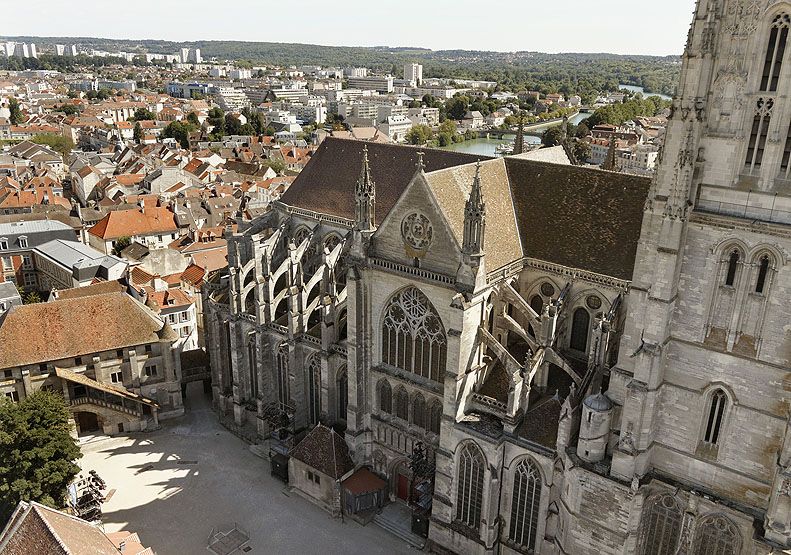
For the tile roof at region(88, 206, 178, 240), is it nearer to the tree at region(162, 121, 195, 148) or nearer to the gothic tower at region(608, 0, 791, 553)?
the gothic tower at region(608, 0, 791, 553)

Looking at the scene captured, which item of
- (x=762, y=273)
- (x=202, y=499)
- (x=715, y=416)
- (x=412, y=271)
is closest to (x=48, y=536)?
(x=202, y=499)

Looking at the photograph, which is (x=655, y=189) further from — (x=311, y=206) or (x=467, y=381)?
(x=311, y=206)

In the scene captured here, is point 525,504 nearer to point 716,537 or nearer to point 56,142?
point 716,537

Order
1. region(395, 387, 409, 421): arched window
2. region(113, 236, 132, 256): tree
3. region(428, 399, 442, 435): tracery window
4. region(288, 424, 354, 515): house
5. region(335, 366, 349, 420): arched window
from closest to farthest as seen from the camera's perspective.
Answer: region(428, 399, 442, 435): tracery window
region(395, 387, 409, 421): arched window
region(288, 424, 354, 515): house
region(335, 366, 349, 420): arched window
region(113, 236, 132, 256): tree

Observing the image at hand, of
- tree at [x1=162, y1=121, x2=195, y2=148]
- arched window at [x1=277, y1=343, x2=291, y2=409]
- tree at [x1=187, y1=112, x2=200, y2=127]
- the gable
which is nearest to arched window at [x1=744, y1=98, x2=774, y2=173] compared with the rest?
the gable

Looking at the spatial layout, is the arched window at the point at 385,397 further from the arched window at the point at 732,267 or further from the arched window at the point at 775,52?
the arched window at the point at 775,52

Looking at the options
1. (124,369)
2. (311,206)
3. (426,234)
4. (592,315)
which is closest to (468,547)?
(592,315)
